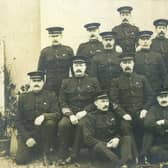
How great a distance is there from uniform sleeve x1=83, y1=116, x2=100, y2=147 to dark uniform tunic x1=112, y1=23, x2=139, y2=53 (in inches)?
60.1

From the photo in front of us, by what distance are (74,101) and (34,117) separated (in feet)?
2.13

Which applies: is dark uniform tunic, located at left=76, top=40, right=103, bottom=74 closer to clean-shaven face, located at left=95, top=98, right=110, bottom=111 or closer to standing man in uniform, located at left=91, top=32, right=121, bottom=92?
standing man in uniform, located at left=91, top=32, right=121, bottom=92

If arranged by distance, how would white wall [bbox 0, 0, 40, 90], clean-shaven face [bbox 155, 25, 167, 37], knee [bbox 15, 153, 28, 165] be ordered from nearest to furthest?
knee [bbox 15, 153, 28, 165], clean-shaven face [bbox 155, 25, 167, 37], white wall [bbox 0, 0, 40, 90]

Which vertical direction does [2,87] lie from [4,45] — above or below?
below

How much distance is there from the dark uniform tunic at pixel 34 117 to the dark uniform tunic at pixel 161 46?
1798 mm

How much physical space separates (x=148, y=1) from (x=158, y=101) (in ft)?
9.54

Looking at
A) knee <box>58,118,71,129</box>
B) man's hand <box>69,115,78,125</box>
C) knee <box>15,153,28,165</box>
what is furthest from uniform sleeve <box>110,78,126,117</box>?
knee <box>15,153,28,165</box>

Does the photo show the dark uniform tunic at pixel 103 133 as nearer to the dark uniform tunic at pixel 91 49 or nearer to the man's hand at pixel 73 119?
the man's hand at pixel 73 119

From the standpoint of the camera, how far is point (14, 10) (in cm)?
1080

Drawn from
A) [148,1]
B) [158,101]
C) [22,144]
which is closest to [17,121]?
[22,144]

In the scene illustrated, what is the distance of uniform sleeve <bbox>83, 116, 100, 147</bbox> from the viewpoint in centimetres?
817

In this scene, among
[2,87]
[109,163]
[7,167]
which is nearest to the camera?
[109,163]

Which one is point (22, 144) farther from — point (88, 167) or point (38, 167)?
point (88, 167)

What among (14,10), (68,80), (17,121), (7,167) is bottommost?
(7,167)
